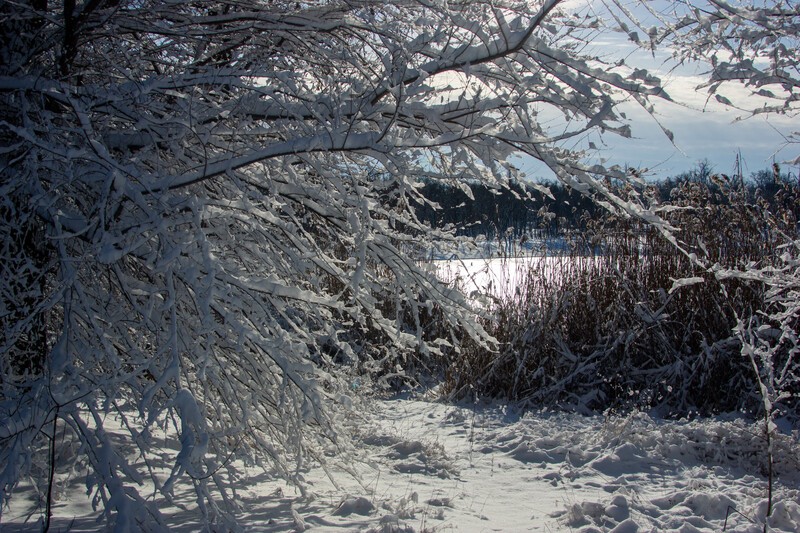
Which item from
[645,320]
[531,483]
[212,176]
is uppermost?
[212,176]

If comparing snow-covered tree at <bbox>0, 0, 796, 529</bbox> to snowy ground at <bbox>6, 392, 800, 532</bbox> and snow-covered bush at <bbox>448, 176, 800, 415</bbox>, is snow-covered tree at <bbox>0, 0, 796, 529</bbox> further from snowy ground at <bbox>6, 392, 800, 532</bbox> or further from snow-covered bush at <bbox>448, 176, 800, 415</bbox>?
snow-covered bush at <bbox>448, 176, 800, 415</bbox>

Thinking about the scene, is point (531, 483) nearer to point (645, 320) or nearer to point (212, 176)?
point (645, 320)

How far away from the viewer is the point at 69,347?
8.11ft

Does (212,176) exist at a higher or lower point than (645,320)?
higher

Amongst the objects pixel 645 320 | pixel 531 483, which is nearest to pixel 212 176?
pixel 531 483

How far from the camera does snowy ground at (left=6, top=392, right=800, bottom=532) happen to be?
10.2 ft

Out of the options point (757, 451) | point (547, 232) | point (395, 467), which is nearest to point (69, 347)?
point (395, 467)

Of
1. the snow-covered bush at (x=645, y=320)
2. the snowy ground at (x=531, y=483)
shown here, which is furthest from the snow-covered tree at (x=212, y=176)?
the snow-covered bush at (x=645, y=320)

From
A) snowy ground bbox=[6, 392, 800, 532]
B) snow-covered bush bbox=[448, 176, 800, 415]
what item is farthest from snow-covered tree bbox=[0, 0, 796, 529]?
snow-covered bush bbox=[448, 176, 800, 415]

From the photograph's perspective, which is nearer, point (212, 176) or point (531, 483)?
point (212, 176)

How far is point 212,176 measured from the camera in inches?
97.7

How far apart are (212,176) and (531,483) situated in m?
2.75

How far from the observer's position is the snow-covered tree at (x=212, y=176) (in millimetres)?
2330

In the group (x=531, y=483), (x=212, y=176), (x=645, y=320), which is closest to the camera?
(x=212, y=176)
